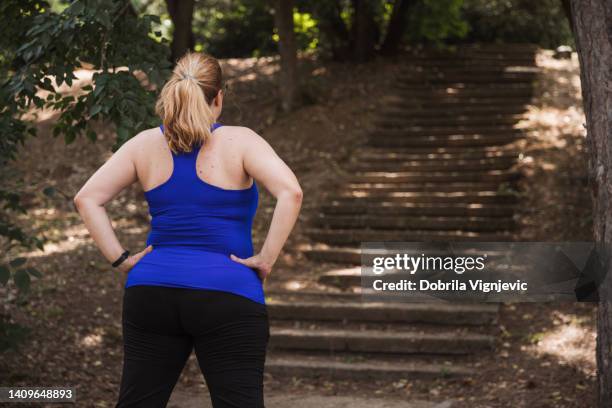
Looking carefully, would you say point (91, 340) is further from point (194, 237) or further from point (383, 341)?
point (194, 237)

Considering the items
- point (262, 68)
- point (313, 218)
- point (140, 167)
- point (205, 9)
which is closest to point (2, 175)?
point (140, 167)

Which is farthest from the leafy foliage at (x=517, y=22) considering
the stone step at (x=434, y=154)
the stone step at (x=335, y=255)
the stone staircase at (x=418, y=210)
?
the stone step at (x=335, y=255)

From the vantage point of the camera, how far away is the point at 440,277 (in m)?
7.77

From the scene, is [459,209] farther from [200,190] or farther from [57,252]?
[200,190]

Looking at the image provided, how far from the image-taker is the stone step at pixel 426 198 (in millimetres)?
10758

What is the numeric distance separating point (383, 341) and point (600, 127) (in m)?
Answer: 3.38

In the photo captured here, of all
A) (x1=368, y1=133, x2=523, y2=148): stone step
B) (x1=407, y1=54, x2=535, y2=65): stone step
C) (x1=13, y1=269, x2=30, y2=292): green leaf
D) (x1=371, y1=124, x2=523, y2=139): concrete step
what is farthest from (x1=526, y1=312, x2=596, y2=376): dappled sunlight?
(x1=407, y1=54, x2=535, y2=65): stone step

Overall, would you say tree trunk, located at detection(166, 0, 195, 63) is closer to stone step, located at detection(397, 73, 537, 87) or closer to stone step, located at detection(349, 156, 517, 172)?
stone step, located at detection(349, 156, 517, 172)

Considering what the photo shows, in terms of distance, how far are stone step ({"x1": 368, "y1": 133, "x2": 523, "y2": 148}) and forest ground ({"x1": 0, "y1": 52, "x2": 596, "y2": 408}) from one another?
0.33 meters

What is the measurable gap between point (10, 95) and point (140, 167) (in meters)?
2.63

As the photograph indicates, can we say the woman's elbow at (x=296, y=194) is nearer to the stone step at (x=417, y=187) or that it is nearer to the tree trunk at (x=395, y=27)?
the stone step at (x=417, y=187)

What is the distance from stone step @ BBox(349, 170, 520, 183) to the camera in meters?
11.3

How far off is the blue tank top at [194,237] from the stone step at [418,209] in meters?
7.79

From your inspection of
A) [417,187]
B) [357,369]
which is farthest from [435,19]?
[357,369]
